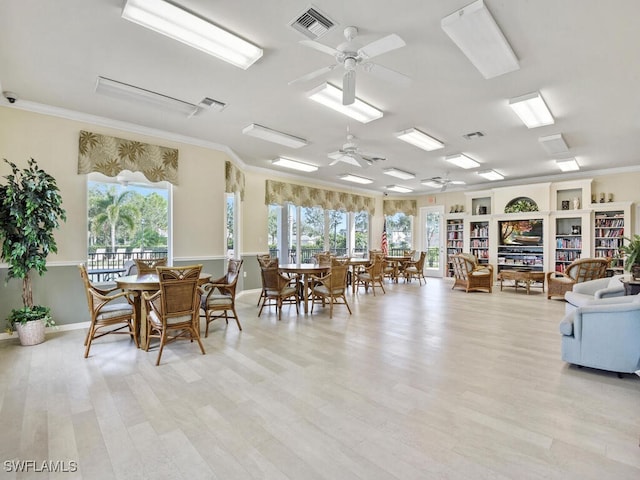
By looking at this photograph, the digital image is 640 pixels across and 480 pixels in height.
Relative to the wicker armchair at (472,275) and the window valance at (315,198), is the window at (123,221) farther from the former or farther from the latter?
the wicker armchair at (472,275)

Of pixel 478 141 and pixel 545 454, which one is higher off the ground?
pixel 478 141

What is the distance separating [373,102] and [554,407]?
→ 142 inches

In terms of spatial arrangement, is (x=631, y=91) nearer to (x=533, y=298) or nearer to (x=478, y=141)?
(x=478, y=141)

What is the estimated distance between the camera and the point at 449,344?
376 centimetres

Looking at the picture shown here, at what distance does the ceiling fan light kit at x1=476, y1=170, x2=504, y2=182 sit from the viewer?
7.97 m

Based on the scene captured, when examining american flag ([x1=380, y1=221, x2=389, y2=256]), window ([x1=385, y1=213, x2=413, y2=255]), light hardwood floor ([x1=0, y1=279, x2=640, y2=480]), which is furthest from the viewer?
window ([x1=385, y1=213, x2=413, y2=255])

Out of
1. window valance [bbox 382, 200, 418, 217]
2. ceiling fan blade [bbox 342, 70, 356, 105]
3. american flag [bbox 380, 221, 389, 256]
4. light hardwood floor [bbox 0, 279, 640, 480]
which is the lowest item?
light hardwood floor [bbox 0, 279, 640, 480]

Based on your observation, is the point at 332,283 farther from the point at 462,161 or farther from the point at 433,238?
the point at 433,238

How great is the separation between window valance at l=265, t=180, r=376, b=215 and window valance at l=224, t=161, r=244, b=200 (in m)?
1.19

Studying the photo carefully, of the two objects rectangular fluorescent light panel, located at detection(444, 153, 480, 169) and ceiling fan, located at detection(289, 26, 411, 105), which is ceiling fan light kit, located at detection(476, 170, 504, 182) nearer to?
rectangular fluorescent light panel, located at detection(444, 153, 480, 169)

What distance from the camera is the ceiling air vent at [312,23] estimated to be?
2.41 m

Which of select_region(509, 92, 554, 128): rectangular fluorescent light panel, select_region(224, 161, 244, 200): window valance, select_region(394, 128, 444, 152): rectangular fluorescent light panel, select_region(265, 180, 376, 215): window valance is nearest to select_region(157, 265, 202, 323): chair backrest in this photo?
select_region(224, 161, 244, 200): window valance

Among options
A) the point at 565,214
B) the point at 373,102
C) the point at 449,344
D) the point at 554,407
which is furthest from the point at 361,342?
the point at 565,214

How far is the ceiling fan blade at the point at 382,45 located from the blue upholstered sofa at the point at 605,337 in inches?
116
